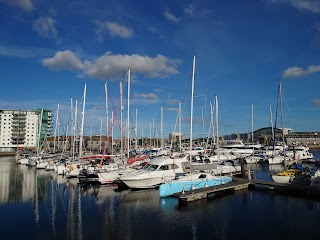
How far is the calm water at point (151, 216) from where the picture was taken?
1712cm

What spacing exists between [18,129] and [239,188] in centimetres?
13888

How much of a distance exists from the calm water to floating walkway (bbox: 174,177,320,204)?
0.77 meters

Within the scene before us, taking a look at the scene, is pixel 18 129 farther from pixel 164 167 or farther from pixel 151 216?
pixel 151 216

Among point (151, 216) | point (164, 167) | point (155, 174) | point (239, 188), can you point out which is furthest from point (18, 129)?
point (151, 216)

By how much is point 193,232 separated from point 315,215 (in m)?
10.2

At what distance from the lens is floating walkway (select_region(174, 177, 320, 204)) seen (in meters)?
24.8

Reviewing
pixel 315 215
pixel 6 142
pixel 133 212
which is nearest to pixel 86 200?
pixel 133 212

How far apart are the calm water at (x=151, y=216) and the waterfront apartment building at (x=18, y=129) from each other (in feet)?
401

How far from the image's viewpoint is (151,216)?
20.7 meters

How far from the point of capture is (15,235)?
56.8ft

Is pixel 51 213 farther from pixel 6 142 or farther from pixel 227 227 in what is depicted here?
pixel 6 142

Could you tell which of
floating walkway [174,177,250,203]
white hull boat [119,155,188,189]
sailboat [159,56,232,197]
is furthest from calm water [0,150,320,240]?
white hull boat [119,155,188,189]

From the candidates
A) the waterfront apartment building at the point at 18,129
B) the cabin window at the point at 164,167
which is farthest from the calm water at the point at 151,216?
the waterfront apartment building at the point at 18,129

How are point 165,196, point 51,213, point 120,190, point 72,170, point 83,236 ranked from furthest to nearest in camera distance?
point 72,170, point 120,190, point 165,196, point 51,213, point 83,236
